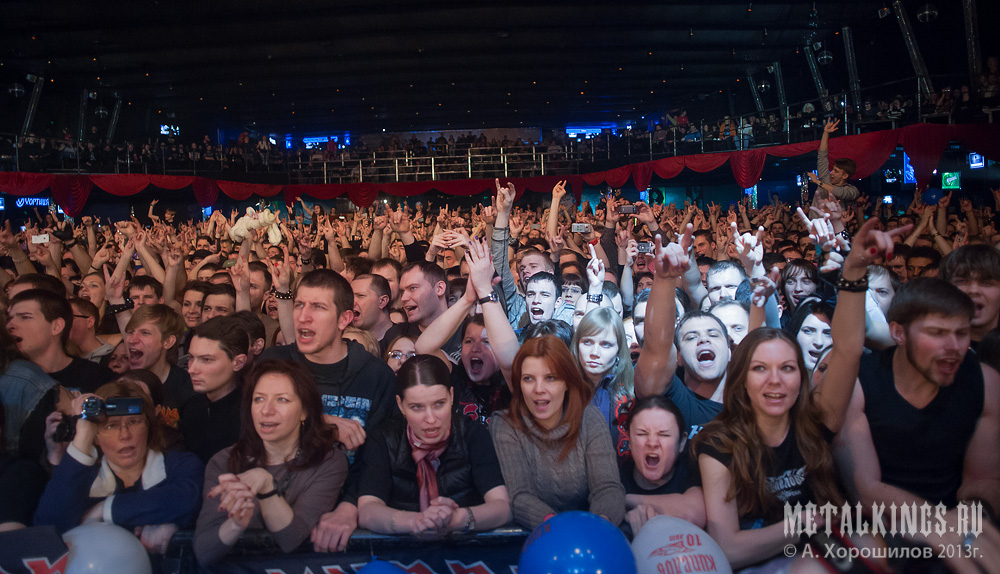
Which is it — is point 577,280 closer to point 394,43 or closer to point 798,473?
point 798,473

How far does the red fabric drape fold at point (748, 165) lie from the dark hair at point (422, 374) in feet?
33.9

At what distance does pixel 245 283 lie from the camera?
12.9ft

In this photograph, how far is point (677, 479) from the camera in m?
2.28

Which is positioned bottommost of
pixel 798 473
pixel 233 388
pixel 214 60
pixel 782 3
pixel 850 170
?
pixel 798 473

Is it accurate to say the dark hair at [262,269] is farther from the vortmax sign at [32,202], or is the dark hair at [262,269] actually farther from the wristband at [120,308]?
the vortmax sign at [32,202]

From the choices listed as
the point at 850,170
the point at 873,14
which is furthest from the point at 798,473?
the point at 873,14

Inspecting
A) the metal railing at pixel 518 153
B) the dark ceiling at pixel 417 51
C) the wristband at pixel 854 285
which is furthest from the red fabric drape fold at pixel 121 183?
the wristband at pixel 854 285

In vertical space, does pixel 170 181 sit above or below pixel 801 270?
above

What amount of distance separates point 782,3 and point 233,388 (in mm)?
13322

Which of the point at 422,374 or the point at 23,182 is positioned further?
the point at 23,182

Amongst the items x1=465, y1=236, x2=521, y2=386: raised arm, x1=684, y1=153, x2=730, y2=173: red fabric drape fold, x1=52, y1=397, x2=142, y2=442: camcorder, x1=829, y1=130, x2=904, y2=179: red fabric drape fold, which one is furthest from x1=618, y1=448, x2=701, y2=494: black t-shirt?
x1=684, y1=153, x2=730, y2=173: red fabric drape fold

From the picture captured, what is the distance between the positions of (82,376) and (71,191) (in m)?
12.5

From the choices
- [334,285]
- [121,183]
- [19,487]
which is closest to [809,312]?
[334,285]

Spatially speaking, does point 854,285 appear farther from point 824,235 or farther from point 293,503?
point 293,503
